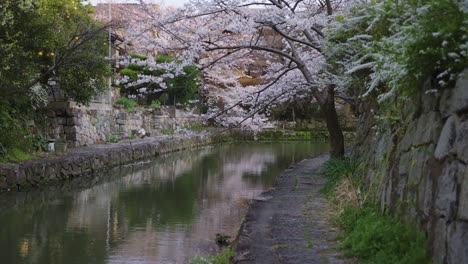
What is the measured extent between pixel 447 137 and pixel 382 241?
3.80 feet

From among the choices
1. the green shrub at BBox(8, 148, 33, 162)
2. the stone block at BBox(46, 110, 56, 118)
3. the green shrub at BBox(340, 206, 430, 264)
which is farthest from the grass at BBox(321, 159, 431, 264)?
the stone block at BBox(46, 110, 56, 118)

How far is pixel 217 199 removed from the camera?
1088cm

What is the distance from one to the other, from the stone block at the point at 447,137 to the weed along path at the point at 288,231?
4.65 ft

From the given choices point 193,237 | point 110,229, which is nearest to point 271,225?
point 193,237

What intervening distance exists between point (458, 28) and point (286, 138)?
2742cm

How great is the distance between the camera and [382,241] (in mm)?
4301

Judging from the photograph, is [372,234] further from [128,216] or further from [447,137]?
[128,216]

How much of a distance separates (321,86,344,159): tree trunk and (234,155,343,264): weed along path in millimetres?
2058

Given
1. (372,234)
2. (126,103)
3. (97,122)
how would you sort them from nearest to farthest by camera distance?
(372,234) < (97,122) < (126,103)

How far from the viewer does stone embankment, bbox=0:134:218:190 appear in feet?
34.8

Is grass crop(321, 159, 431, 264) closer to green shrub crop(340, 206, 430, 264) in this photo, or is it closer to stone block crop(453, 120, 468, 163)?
green shrub crop(340, 206, 430, 264)

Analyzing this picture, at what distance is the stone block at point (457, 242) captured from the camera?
9.94ft

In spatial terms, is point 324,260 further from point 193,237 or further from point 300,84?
point 300,84

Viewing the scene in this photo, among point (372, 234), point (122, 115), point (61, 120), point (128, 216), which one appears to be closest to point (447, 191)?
point (372, 234)
